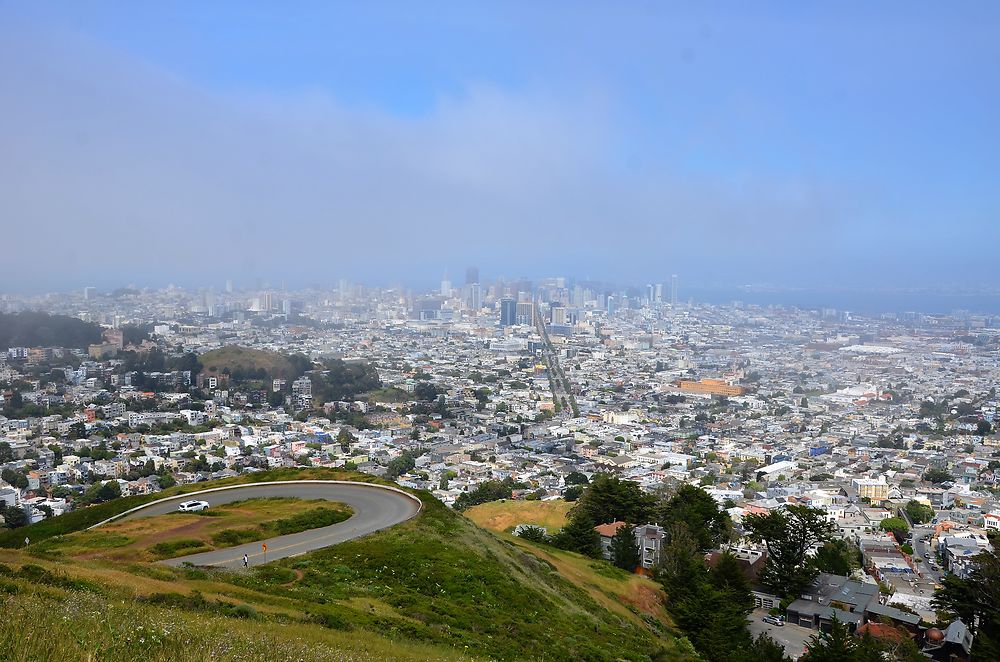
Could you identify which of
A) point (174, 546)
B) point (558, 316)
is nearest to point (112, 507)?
point (174, 546)

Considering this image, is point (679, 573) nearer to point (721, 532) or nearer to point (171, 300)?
point (721, 532)

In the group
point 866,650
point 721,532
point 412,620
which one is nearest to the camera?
point 412,620

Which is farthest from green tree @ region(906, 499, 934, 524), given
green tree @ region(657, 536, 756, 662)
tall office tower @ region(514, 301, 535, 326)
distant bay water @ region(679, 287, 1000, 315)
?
distant bay water @ region(679, 287, 1000, 315)

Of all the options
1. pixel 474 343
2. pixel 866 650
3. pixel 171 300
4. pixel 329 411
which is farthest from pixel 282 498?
pixel 171 300

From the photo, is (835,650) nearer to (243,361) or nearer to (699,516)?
(699,516)

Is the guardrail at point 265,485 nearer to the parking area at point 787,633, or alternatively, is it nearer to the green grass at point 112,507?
the green grass at point 112,507

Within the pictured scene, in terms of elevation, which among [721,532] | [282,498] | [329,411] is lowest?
[329,411]
